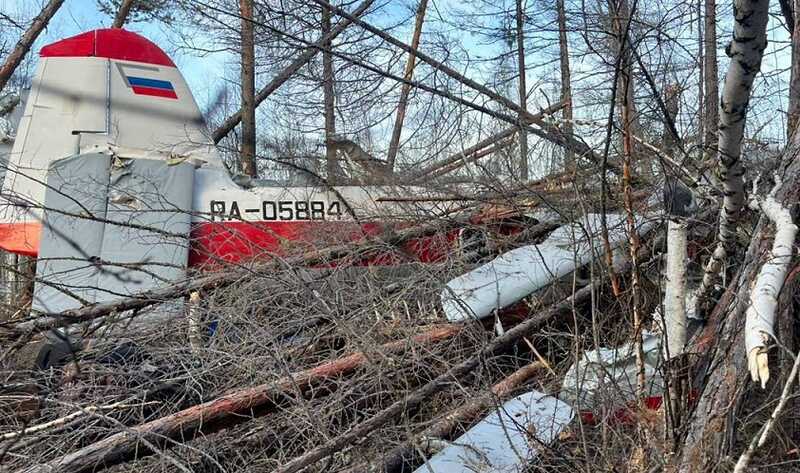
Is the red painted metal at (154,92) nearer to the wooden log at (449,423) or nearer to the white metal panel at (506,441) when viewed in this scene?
the wooden log at (449,423)

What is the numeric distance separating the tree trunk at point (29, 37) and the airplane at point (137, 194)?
4.07 meters

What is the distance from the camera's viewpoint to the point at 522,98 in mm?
5668

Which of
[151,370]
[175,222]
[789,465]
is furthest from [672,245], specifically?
[175,222]

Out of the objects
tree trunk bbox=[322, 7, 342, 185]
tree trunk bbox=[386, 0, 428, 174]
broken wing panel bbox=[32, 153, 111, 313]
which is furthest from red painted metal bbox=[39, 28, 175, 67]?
tree trunk bbox=[386, 0, 428, 174]

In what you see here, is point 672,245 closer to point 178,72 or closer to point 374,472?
point 374,472

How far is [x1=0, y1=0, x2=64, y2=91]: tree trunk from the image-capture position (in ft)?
32.7

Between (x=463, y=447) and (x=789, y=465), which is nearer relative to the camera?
(x=789, y=465)

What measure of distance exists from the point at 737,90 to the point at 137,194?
4858 mm

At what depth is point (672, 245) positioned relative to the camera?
282cm

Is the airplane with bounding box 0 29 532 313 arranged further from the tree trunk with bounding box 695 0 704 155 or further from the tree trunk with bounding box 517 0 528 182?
the tree trunk with bounding box 695 0 704 155

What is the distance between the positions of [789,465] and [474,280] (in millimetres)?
2134

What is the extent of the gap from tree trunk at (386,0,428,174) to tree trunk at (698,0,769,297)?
2857mm

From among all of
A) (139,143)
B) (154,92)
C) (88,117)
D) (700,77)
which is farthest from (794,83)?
(88,117)

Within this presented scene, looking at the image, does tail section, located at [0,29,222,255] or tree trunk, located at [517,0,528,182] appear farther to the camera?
tail section, located at [0,29,222,255]
